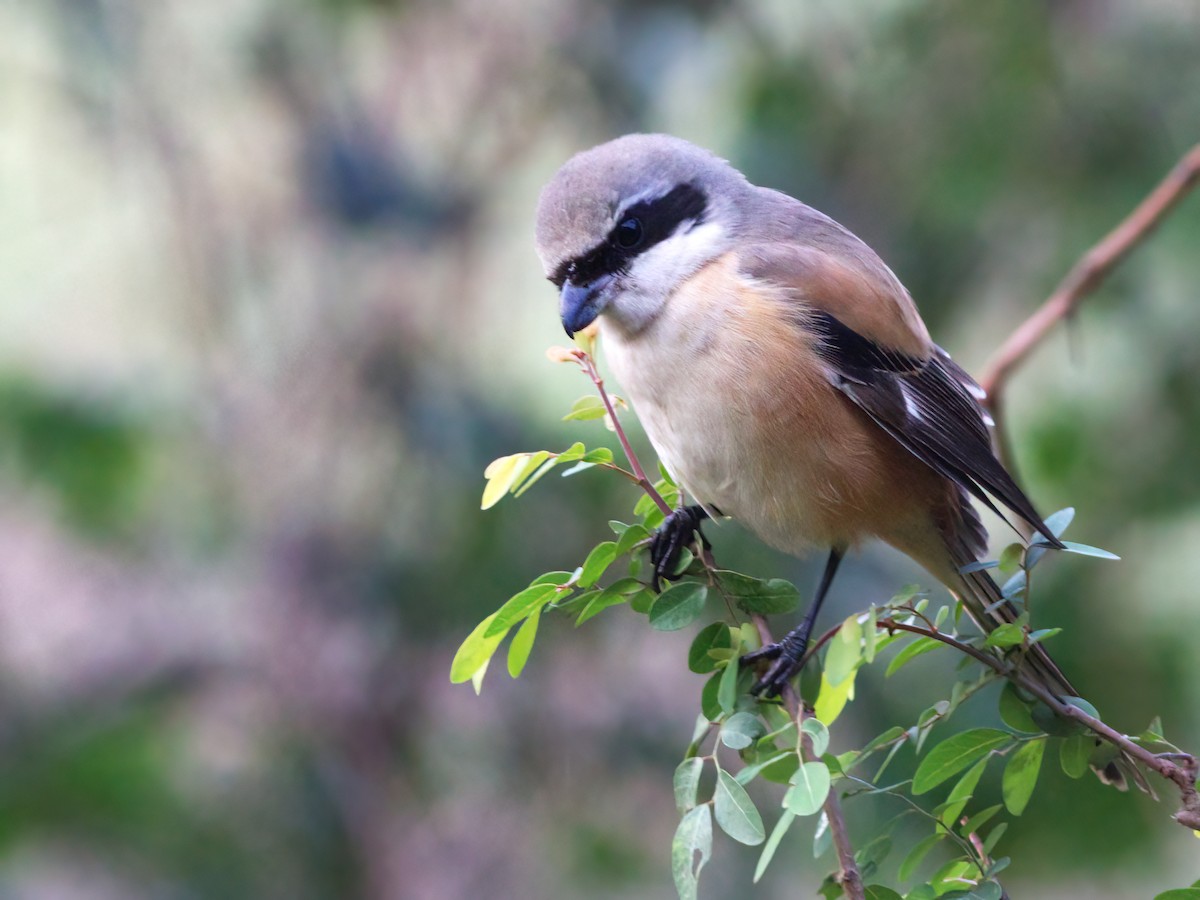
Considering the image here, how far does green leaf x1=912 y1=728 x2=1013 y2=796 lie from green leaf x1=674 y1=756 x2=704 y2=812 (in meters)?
0.25

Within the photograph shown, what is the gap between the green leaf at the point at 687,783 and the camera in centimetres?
146

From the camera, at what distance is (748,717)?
1.53 m

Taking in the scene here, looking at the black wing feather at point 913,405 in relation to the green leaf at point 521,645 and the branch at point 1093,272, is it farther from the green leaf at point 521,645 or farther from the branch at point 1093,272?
the green leaf at point 521,645

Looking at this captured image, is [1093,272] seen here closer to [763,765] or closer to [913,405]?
[913,405]

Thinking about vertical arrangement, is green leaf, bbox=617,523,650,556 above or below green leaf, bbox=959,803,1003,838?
above

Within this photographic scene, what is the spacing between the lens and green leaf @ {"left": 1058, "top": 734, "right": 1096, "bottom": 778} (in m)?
1.50

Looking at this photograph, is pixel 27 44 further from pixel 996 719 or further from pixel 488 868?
pixel 996 719

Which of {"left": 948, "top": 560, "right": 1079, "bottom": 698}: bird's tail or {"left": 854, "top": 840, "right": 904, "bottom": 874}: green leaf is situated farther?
{"left": 948, "top": 560, "right": 1079, "bottom": 698}: bird's tail

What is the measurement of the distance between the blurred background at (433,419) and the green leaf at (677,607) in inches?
66.0

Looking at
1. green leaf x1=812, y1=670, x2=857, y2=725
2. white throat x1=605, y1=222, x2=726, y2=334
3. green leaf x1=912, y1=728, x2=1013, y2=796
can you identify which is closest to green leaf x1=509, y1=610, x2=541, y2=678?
green leaf x1=812, y1=670, x2=857, y2=725

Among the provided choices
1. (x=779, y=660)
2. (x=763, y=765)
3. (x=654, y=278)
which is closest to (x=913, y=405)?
(x=654, y=278)

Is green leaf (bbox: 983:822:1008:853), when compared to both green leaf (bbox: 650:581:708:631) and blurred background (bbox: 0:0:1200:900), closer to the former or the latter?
green leaf (bbox: 650:581:708:631)

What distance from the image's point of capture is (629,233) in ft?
7.56

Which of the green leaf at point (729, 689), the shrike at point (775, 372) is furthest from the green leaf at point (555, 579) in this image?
the shrike at point (775, 372)
